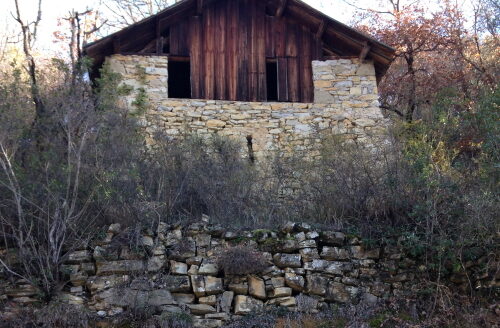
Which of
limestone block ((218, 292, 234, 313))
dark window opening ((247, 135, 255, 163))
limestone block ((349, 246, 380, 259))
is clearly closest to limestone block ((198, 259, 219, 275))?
limestone block ((218, 292, 234, 313))

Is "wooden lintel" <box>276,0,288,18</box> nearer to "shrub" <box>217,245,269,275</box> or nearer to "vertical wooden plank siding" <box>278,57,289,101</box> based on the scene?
"vertical wooden plank siding" <box>278,57,289,101</box>

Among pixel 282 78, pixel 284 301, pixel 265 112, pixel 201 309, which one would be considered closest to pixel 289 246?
pixel 284 301

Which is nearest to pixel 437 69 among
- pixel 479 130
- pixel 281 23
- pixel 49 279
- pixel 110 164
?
pixel 281 23

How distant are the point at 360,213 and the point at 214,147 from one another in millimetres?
3130

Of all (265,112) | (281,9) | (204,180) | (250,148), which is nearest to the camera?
(204,180)

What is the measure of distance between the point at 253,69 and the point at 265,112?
3.32 feet

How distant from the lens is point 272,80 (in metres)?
13.8

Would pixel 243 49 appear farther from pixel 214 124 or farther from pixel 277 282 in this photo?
pixel 277 282

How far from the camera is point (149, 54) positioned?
1306 cm

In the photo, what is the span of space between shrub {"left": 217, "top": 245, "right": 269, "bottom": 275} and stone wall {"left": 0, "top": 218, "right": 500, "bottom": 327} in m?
0.07

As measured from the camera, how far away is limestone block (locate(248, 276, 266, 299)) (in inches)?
316

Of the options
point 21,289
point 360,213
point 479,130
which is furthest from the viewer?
point 479,130

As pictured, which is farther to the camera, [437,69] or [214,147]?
[437,69]

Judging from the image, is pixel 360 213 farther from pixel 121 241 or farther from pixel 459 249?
pixel 121 241
